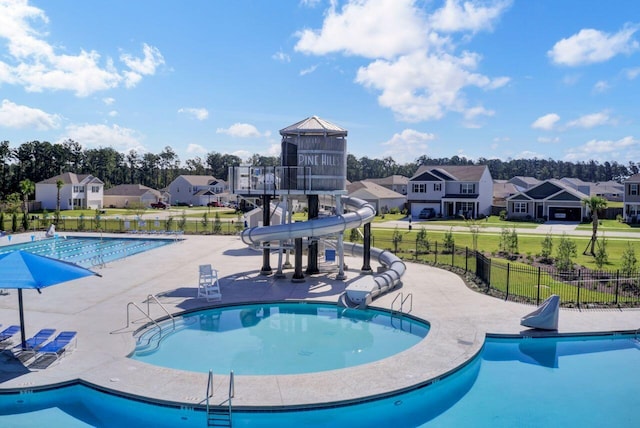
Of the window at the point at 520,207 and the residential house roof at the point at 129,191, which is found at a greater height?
the residential house roof at the point at 129,191

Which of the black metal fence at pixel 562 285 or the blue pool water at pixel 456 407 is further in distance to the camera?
the black metal fence at pixel 562 285

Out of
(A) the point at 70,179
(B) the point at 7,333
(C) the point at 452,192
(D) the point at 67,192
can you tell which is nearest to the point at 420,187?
(C) the point at 452,192

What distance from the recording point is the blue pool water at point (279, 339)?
14227mm

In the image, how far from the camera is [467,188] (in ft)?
224

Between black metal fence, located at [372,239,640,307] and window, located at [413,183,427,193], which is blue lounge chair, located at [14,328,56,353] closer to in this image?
black metal fence, located at [372,239,640,307]

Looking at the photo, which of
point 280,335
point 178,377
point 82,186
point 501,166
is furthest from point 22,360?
point 501,166

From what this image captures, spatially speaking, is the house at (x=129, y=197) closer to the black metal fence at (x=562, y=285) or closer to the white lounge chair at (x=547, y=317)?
the black metal fence at (x=562, y=285)

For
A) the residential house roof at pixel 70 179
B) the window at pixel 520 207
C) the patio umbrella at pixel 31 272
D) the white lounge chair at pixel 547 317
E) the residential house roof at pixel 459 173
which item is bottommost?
the white lounge chair at pixel 547 317

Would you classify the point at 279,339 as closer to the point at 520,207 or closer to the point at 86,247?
the point at 86,247

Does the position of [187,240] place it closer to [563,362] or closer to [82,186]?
[563,362]

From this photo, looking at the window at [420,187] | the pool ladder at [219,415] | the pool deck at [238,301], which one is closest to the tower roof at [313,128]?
the pool deck at [238,301]

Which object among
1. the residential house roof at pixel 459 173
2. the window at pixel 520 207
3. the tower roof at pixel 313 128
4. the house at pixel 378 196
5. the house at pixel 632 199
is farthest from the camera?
the house at pixel 378 196

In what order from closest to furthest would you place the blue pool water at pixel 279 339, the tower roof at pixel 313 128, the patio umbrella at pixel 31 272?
1. the patio umbrella at pixel 31 272
2. the blue pool water at pixel 279 339
3. the tower roof at pixel 313 128

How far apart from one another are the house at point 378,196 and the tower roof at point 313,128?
4435 cm
